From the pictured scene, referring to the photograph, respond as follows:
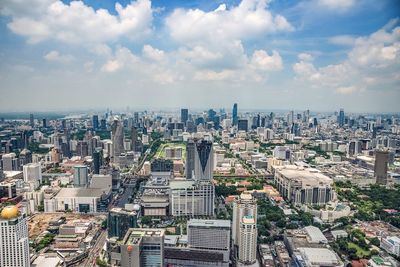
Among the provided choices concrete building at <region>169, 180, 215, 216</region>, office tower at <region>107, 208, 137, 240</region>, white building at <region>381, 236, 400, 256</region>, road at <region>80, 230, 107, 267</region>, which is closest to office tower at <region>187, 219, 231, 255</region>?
office tower at <region>107, 208, 137, 240</region>

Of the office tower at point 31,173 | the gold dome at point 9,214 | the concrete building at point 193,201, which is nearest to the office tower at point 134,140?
the office tower at point 31,173

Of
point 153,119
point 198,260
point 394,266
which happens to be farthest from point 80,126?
point 394,266

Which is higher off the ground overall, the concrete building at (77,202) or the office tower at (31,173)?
the office tower at (31,173)

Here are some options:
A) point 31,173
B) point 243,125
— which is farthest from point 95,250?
point 243,125

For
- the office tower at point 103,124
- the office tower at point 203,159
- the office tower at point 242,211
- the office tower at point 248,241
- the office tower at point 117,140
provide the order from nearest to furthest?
the office tower at point 248,241 → the office tower at point 242,211 → the office tower at point 203,159 → the office tower at point 117,140 → the office tower at point 103,124

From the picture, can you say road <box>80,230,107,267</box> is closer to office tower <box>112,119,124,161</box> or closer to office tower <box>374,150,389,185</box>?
office tower <box>112,119,124,161</box>

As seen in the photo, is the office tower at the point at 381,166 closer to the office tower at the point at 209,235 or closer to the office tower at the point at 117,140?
the office tower at the point at 209,235
